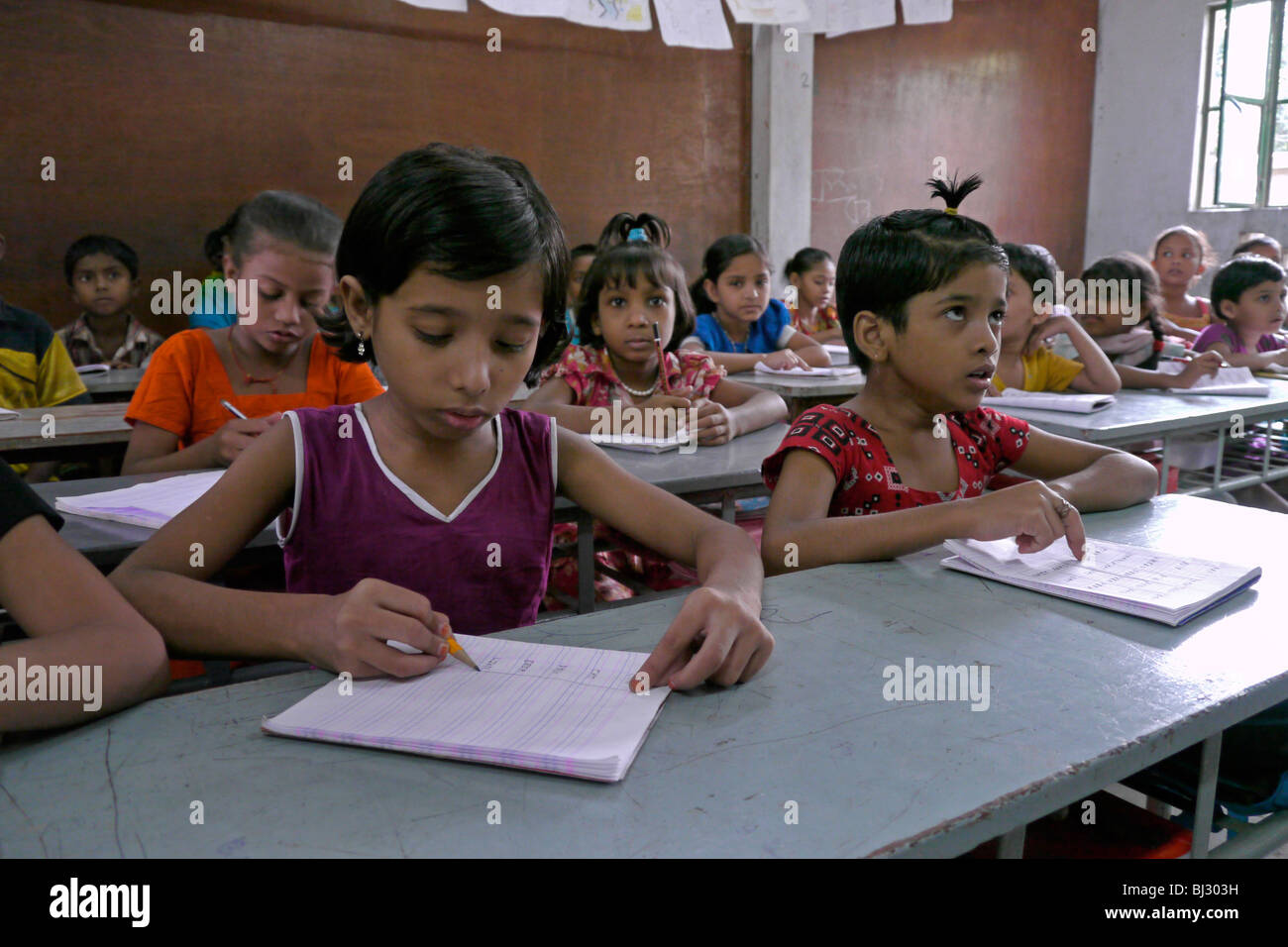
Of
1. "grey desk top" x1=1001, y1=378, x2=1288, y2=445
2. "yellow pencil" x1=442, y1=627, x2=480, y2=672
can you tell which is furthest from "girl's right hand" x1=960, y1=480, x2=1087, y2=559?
"grey desk top" x1=1001, y1=378, x2=1288, y2=445

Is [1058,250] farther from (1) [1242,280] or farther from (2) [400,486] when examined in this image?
(2) [400,486]

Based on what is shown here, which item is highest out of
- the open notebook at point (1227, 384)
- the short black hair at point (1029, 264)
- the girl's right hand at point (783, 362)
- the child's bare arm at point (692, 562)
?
the short black hair at point (1029, 264)

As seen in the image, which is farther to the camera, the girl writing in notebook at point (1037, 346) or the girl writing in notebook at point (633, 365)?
the girl writing in notebook at point (1037, 346)

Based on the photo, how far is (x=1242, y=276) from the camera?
385 cm

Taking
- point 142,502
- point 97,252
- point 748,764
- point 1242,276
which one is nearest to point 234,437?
point 142,502

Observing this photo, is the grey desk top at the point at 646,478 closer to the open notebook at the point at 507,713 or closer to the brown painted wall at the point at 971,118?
the open notebook at the point at 507,713

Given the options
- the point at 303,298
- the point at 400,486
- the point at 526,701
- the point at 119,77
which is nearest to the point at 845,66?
the point at 119,77

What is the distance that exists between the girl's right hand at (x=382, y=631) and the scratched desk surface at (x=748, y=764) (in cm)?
6

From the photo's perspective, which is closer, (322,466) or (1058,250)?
(322,466)

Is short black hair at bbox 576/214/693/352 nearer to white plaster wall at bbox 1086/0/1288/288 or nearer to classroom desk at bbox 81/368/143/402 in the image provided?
classroom desk at bbox 81/368/143/402

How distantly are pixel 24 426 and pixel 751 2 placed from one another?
437 cm

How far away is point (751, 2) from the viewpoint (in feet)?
16.6

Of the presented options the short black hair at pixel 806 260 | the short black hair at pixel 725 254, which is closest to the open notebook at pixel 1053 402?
the short black hair at pixel 725 254

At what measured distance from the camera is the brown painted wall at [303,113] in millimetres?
3879
